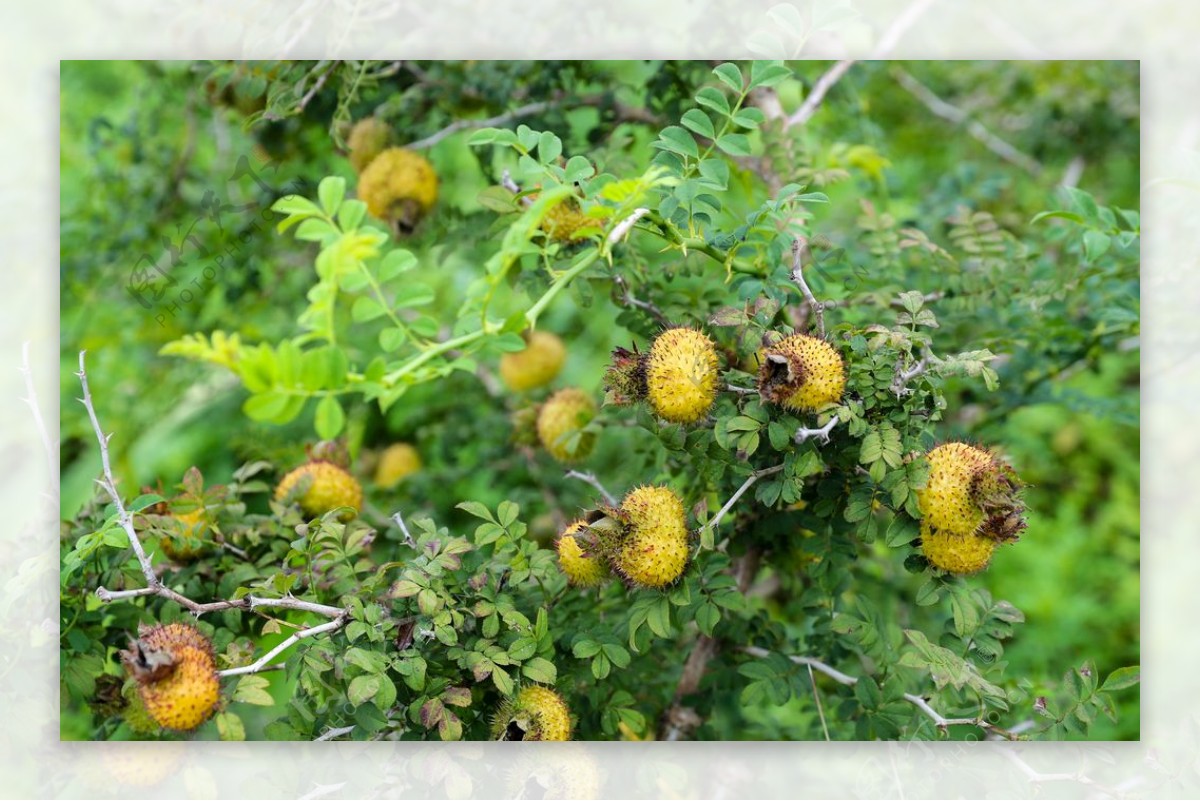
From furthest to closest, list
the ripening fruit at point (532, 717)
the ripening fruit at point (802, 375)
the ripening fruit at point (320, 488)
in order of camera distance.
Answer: the ripening fruit at point (320, 488)
the ripening fruit at point (532, 717)
the ripening fruit at point (802, 375)

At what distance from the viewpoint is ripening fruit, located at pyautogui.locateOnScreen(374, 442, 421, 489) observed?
2.04m

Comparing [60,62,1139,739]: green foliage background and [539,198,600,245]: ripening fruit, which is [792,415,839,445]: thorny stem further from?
[539,198,600,245]: ripening fruit

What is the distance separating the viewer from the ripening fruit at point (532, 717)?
122 centimetres

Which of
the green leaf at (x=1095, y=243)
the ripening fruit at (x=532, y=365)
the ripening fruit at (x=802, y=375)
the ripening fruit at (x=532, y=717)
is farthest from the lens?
the ripening fruit at (x=532, y=365)

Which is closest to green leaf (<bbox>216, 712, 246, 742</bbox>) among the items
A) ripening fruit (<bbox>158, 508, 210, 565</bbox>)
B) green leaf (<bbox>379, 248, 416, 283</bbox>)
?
ripening fruit (<bbox>158, 508, 210, 565</bbox>)

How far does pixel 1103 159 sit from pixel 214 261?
7.09 ft

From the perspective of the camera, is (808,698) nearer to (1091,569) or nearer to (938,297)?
(938,297)

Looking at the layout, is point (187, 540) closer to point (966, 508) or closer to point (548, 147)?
point (548, 147)

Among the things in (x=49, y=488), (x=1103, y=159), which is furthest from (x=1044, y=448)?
(x=49, y=488)

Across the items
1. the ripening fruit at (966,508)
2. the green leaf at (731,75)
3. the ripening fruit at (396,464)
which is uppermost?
the green leaf at (731,75)

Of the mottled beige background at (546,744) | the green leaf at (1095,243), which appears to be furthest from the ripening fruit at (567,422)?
the green leaf at (1095,243)

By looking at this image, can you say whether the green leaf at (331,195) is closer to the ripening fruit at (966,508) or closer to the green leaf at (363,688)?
the green leaf at (363,688)

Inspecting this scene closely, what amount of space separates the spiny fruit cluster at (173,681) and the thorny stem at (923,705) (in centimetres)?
71

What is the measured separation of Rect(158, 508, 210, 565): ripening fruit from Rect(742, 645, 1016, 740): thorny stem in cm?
78
